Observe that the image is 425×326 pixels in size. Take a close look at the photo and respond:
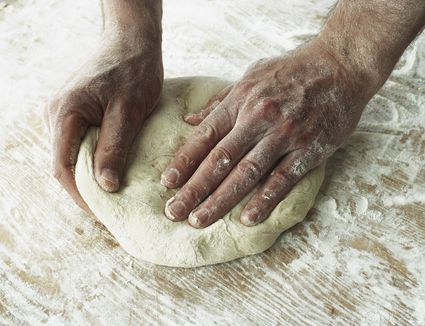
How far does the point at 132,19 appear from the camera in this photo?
161 cm

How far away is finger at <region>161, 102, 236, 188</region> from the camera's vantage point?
4.58 feet

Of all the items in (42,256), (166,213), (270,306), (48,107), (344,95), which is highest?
(344,95)

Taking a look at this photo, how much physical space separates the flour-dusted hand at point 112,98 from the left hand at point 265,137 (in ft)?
0.64

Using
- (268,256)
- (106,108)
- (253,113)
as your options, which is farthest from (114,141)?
(268,256)

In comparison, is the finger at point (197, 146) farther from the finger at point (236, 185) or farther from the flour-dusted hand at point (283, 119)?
the finger at point (236, 185)

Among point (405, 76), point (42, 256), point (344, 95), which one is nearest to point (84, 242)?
point (42, 256)

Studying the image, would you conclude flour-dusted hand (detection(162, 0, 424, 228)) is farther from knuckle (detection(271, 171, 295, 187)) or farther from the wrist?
the wrist

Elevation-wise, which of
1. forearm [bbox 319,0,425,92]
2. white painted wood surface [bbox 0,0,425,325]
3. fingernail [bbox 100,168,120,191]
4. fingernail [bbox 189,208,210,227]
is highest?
forearm [bbox 319,0,425,92]

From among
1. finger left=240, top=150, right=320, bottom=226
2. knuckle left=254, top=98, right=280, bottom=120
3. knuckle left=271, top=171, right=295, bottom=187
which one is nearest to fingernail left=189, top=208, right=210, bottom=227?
finger left=240, top=150, right=320, bottom=226

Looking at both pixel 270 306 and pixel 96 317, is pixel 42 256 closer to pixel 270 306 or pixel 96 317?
pixel 96 317

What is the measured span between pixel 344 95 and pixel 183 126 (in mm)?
564

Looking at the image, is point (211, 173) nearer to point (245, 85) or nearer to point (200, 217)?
point (200, 217)

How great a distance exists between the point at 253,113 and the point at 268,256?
0.47 meters

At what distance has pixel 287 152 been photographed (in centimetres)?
141
